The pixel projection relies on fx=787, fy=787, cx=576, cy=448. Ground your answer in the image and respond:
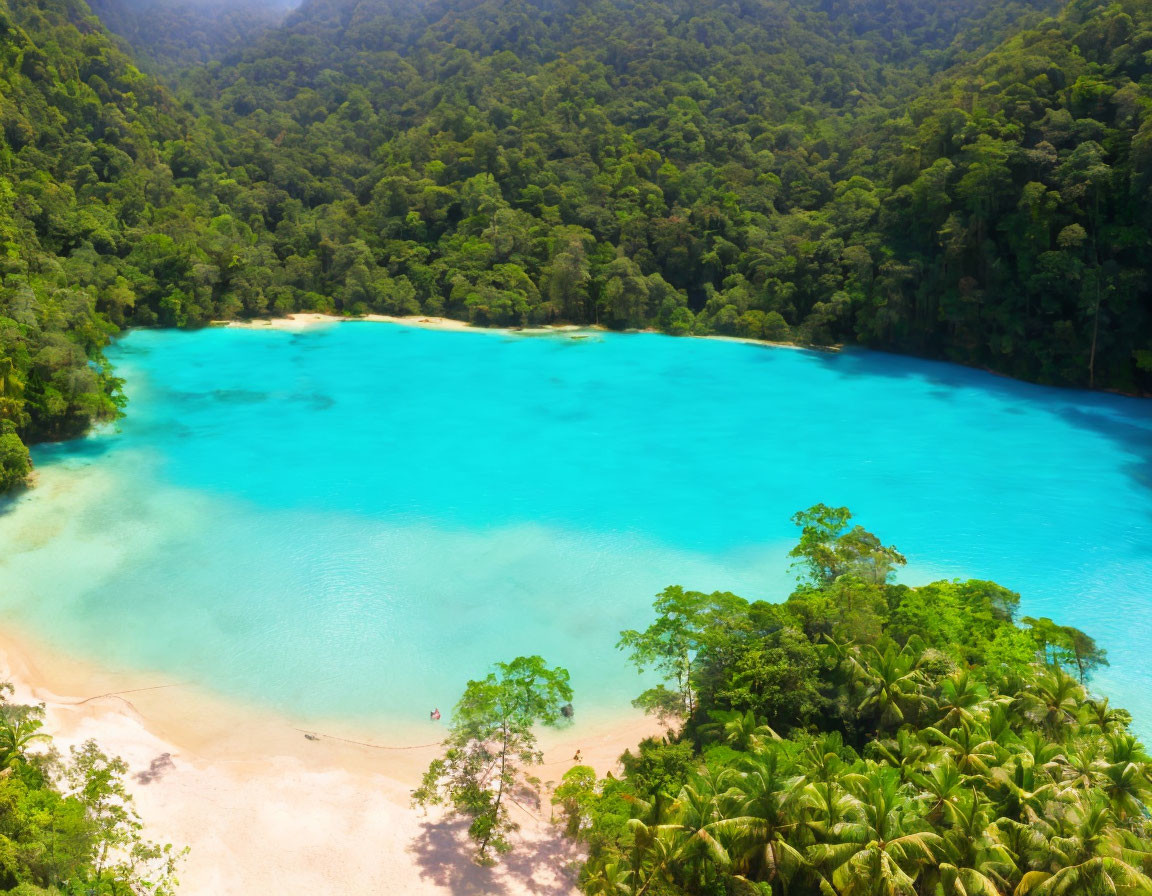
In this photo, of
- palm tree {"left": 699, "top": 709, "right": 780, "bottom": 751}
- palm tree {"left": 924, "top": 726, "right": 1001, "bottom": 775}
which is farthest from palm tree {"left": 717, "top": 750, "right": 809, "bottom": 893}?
palm tree {"left": 924, "top": 726, "right": 1001, "bottom": 775}

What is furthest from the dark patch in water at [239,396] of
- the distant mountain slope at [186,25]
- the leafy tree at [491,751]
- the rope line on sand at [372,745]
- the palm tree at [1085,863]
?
the distant mountain slope at [186,25]

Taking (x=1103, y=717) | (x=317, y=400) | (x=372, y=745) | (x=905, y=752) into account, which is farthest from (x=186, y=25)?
(x=1103, y=717)

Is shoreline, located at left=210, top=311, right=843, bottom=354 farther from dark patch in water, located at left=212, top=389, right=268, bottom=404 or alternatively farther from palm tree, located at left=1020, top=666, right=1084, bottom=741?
palm tree, located at left=1020, top=666, right=1084, bottom=741

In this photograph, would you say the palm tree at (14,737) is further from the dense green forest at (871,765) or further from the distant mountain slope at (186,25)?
the distant mountain slope at (186,25)

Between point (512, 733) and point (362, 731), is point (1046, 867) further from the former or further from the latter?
point (362, 731)

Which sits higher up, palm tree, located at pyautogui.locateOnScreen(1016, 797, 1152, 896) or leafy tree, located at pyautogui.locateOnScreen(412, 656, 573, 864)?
palm tree, located at pyautogui.locateOnScreen(1016, 797, 1152, 896)
